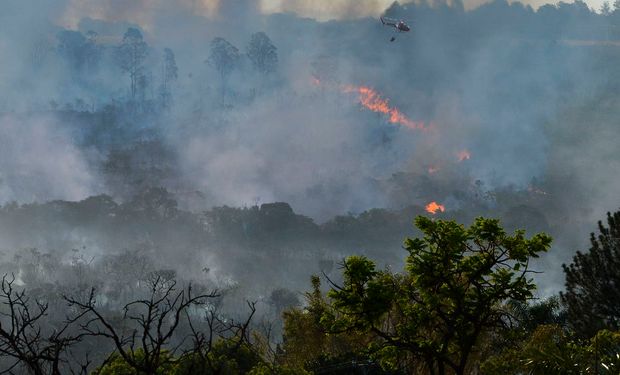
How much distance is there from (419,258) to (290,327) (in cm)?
2109

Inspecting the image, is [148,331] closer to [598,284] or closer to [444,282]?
[444,282]

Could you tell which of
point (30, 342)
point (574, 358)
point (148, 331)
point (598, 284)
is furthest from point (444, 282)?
point (598, 284)

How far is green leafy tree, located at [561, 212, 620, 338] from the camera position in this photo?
20375 millimetres

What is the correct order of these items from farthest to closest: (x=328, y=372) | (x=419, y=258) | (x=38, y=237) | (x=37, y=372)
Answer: (x=38, y=237) → (x=328, y=372) → (x=419, y=258) → (x=37, y=372)

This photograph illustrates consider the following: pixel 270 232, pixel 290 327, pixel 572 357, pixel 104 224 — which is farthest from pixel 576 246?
pixel 572 357

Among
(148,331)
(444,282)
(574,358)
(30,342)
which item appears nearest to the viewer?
(30,342)

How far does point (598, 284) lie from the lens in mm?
21078

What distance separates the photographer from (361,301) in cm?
1320

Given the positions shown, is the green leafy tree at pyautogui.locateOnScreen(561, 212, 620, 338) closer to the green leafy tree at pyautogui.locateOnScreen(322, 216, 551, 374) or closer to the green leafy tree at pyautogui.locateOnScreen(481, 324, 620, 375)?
the green leafy tree at pyautogui.locateOnScreen(481, 324, 620, 375)

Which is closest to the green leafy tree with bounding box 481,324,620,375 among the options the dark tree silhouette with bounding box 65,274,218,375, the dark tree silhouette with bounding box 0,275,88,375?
the dark tree silhouette with bounding box 65,274,218,375

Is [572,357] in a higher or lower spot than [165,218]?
lower

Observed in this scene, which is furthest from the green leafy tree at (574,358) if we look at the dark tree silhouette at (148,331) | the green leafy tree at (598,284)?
the dark tree silhouette at (148,331)

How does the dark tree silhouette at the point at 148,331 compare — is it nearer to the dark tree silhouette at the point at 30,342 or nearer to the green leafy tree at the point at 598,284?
the dark tree silhouette at the point at 30,342

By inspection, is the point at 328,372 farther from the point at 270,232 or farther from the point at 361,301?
the point at 270,232
